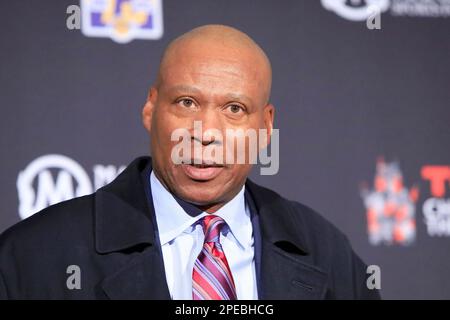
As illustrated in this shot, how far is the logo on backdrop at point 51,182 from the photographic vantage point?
6.24 feet

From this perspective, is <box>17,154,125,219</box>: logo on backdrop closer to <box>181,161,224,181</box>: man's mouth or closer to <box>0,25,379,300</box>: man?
<box>0,25,379,300</box>: man

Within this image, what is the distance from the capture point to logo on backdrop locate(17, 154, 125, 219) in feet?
6.24

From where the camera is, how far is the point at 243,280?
1.49m

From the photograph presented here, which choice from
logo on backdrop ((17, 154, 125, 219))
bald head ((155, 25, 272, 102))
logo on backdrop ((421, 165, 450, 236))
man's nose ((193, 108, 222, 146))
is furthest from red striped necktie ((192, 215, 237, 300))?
logo on backdrop ((421, 165, 450, 236))

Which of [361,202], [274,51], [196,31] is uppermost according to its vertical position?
[274,51]

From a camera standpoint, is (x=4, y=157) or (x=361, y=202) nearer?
(x=4, y=157)

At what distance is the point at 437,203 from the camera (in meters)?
2.11

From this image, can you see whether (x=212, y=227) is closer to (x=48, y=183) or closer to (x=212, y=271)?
(x=212, y=271)

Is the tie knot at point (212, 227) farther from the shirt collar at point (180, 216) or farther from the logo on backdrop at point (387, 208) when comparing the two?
the logo on backdrop at point (387, 208)

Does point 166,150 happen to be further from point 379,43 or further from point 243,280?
point 379,43

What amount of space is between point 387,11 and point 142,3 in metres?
0.64

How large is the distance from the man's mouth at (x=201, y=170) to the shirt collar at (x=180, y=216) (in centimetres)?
7

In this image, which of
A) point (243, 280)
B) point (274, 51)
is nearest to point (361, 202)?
point (274, 51)

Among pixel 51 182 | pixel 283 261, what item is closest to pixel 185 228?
pixel 283 261
